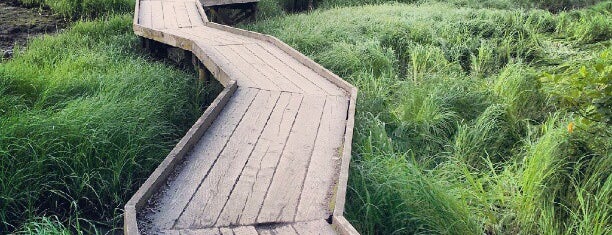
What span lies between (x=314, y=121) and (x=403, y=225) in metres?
1.12

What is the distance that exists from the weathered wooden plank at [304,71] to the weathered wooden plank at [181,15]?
1553 millimetres

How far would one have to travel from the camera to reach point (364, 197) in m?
3.30

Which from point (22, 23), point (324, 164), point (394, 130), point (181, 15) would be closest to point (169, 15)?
point (181, 15)

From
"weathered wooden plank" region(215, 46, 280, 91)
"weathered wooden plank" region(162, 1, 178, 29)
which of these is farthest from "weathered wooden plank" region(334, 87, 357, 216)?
"weathered wooden plank" region(162, 1, 178, 29)

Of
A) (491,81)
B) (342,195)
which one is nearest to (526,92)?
(491,81)

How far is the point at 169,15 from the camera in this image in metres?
7.86

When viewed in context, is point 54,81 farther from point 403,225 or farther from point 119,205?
point 403,225

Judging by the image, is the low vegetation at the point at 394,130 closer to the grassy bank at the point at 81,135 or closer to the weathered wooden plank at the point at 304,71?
the grassy bank at the point at 81,135

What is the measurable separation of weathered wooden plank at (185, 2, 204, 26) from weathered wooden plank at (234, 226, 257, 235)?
529 centimetres

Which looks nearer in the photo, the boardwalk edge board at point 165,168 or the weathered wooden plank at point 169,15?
the boardwalk edge board at point 165,168

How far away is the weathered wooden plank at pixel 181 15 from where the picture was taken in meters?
7.36

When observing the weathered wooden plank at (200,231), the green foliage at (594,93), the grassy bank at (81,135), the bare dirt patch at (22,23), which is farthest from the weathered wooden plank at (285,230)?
the bare dirt patch at (22,23)

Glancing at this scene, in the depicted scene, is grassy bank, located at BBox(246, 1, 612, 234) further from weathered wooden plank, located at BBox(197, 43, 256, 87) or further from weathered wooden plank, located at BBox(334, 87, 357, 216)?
weathered wooden plank, located at BBox(197, 43, 256, 87)

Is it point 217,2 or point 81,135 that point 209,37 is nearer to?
point 217,2
